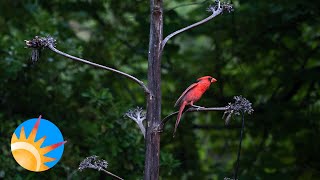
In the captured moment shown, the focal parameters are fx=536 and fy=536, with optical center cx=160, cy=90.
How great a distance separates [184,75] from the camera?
3.59 meters

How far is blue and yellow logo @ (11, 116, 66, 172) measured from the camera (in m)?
1.58

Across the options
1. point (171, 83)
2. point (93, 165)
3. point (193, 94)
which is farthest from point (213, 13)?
point (171, 83)

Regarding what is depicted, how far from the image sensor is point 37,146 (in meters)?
1.58

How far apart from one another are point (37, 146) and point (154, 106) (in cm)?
37

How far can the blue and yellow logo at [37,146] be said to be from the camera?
1.58 metres

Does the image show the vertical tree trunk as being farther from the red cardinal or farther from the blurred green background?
the blurred green background

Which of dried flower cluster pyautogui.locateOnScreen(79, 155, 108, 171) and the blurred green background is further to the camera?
the blurred green background

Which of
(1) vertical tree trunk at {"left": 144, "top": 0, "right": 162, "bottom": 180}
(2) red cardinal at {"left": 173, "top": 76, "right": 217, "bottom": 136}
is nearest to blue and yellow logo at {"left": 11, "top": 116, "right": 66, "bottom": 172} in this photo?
(1) vertical tree trunk at {"left": 144, "top": 0, "right": 162, "bottom": 180}

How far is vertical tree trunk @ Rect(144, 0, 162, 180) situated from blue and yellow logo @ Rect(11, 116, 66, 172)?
0.87 feet

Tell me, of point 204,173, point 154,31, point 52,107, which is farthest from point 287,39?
point 154,31

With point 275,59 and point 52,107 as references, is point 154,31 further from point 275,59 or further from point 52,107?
point 275,59

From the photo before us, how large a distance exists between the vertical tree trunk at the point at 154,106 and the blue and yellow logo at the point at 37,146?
0.87ft

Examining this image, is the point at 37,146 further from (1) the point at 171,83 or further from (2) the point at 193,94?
(1) the point at 171,83

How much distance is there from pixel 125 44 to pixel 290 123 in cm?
127
